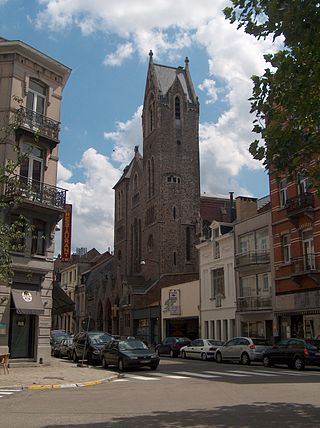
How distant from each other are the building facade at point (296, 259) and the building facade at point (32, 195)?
13535 millimetres

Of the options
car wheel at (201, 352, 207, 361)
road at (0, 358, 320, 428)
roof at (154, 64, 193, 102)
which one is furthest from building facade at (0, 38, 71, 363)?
roof at (154, 64, 193, 102)

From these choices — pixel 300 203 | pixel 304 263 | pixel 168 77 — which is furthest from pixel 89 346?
pixel 168 77

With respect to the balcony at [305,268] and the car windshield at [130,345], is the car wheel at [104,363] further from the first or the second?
the balcony at [305,268]

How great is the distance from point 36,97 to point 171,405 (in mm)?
18870

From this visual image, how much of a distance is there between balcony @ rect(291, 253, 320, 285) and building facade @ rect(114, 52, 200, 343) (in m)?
27.4

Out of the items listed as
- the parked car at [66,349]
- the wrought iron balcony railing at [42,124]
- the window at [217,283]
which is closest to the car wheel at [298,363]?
the parked car at [66,349]

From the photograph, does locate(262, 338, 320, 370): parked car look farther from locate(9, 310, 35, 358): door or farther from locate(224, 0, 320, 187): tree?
locate(224, 0, 320, 187): tree

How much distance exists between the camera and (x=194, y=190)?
71188 mm

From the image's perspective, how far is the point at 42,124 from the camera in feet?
85.3

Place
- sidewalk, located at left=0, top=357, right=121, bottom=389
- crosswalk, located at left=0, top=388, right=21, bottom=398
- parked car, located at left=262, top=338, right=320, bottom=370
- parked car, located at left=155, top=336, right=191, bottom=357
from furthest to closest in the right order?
parked car, located at left=155, top=336, right=191, bottom=357
parked car, located at left=262, top=338, right=320, bottom=370
sidewalk, located at left=0, top=357, right=121, bottom=389
crosswalk, located at left=0, top=388, right=21, bottom=398

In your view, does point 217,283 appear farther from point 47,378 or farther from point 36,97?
point 47,378

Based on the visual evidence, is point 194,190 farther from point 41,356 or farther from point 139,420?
point 139,420

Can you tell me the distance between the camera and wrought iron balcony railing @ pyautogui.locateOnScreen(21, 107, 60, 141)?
25.3 meters

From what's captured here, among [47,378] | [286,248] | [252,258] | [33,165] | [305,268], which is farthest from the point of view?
[252,258]
